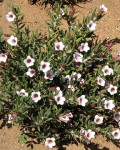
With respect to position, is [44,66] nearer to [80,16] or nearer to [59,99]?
[59,99]

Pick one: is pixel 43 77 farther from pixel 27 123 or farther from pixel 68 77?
pixel 27 123

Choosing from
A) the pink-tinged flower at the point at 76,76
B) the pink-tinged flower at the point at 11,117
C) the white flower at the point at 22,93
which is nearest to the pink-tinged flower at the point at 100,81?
the pink-tinged flower at the point at 76,76

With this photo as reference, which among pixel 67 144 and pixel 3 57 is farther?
pixel 67 144

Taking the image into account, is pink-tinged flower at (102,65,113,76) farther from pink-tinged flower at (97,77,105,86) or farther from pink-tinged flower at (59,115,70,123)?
pink-tinged flower at (59,115,70,123)

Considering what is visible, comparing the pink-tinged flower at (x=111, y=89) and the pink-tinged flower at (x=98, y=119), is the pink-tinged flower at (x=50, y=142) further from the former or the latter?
the pink-tinged flower at (x=111, y=89)

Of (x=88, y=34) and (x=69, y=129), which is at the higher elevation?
(x=88, y=34)

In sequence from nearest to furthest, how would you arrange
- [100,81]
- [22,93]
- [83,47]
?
[22,93], [100,81], [83,47]

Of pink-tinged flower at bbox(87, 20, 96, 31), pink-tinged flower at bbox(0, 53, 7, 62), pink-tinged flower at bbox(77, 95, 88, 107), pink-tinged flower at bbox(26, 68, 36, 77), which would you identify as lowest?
pink-tinged flower at bbox(77, 95, 88, 107)

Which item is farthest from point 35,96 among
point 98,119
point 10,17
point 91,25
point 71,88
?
point 91,25

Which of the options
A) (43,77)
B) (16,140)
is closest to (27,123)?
(16,140)

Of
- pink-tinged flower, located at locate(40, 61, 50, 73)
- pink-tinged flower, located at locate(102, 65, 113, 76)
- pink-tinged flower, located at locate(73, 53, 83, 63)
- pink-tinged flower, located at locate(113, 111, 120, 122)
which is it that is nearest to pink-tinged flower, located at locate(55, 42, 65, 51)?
pink-tinged flower, located at locate(73, 53, 83, 63)

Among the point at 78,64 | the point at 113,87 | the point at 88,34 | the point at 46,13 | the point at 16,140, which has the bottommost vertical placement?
the point at 16,140
